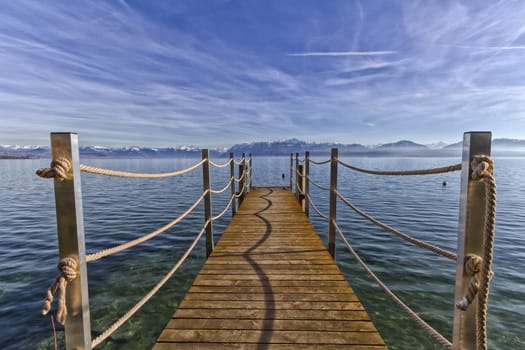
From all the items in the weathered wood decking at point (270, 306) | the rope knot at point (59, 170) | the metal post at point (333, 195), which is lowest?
the weathered wood decking at point (270, 306)

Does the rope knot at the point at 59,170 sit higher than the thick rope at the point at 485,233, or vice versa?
the rope knot at the point at 59,170

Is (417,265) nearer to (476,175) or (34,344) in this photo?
(476,175)

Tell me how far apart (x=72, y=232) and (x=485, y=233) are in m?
2.16

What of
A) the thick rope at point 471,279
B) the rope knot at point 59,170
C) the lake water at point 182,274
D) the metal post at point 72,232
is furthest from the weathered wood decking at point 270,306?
the lake water at point 182,274

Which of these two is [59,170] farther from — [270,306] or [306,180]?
[306,180]

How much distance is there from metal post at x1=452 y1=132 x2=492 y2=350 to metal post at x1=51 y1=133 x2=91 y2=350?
6.93 feet

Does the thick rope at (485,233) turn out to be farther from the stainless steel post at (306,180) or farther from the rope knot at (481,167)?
the stainless steel post at (306,180)

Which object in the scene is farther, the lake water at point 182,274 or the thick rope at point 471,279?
the lake water at point 182,274

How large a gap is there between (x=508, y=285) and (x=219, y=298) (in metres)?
6.54

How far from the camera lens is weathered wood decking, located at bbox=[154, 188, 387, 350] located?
6.79ft

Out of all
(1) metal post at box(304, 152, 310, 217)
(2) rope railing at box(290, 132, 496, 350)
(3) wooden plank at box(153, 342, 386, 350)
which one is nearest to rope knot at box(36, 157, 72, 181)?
(3) wooden plank at box(153, 342, 386, 350)

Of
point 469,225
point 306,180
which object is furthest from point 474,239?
point 306,180

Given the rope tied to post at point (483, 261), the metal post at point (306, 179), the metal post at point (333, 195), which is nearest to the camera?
the rope tied to post at point (483, 261)

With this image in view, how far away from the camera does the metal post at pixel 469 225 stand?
133cm
